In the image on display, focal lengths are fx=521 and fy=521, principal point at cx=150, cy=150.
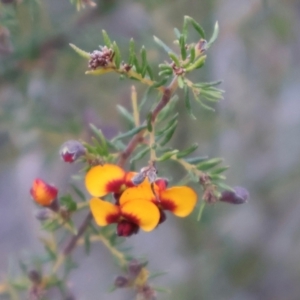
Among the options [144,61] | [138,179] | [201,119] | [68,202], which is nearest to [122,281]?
[68,202]

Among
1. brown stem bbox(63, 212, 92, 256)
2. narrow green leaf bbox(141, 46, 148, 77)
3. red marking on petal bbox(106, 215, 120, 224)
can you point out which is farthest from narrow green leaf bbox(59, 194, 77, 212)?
narrow green leaf bbox(141, 46, 148, 77)

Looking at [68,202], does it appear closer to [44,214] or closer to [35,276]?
[44,214]

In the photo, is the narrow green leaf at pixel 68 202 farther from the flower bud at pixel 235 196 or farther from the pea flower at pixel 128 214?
the flower bud at pixel 235 196

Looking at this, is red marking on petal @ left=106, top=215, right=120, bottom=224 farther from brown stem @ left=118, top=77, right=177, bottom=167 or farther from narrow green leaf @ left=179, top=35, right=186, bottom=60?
narrow green leaf @ left=179, top=35, right=186, bottom=60

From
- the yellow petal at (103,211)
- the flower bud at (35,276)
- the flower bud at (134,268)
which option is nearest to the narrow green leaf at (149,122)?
the yellow petal at (103,211)

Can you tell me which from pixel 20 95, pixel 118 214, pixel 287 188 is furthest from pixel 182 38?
pixel 287 188
